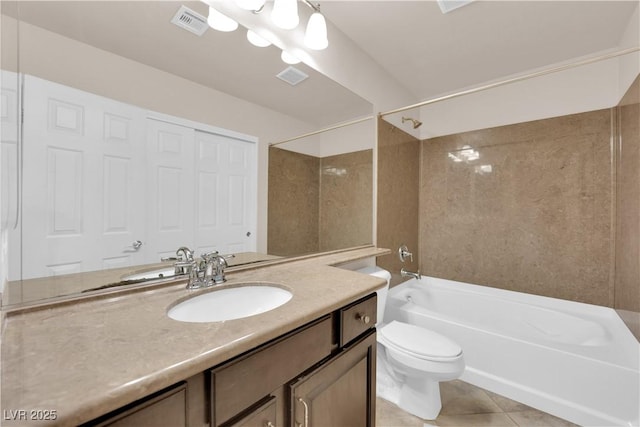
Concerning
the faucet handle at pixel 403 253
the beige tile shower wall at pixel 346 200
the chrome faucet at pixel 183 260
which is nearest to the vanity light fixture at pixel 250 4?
the beige tile shower wall at pixel 346 200

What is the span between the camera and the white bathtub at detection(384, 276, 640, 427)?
1260 millimetres

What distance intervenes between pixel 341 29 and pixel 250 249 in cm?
162

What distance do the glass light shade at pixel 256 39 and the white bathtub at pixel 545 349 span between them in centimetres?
190

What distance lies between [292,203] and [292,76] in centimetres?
72

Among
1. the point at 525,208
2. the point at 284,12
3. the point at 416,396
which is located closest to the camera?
the point at 284,12

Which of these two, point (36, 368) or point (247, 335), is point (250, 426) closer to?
point (247, 335)

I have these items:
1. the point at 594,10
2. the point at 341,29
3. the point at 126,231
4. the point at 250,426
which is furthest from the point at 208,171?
the point at 594,10

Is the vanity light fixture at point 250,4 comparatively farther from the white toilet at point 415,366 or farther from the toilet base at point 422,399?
the toilet base at point 422,399

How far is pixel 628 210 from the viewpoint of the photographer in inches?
65.0

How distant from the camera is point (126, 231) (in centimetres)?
86

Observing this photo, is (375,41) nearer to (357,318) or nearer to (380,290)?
(380,290)

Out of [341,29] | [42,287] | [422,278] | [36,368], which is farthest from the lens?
[422,278]

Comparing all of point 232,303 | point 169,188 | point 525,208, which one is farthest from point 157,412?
point 525,208

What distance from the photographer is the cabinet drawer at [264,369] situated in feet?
1.72
